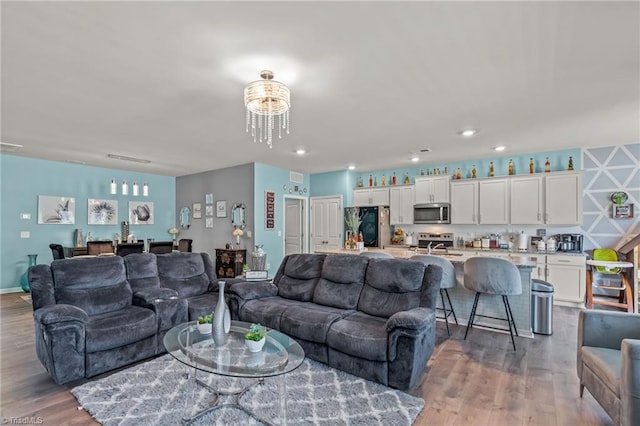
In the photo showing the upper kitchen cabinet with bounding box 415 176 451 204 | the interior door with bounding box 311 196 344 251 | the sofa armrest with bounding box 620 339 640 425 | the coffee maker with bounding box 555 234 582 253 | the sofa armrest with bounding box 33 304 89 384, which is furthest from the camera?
the interior door with bounding box 311 196 344 251

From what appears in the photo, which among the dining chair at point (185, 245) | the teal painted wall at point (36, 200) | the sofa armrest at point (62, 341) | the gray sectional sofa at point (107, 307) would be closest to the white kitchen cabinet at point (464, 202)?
the gray sectional sofa at point (107, 307)

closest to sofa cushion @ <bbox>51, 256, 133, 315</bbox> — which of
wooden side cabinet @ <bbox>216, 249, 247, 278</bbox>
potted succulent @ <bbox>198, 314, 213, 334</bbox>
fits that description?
potted succulent @ <bbox>198, 314, 213, 334</bbox>

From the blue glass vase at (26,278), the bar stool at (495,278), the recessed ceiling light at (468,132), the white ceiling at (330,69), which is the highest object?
the white ceiling at (330,69)

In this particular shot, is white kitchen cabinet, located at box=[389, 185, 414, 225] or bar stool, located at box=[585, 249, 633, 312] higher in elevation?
white kitchen cabinet, located at box=[389, 185, 414, 225]

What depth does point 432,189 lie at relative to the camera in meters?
6.54

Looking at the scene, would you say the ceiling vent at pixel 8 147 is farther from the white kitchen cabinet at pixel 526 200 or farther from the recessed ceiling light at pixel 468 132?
the white kitchen cabinet at pixel 526 200

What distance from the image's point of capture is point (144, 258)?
367 centimetres

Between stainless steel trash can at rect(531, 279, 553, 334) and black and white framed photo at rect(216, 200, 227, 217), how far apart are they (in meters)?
5.89

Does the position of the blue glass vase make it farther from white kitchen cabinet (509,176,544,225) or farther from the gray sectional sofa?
white kitchen cabinet (509,176,544,225)

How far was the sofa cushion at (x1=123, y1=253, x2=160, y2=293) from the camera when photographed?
3497mm

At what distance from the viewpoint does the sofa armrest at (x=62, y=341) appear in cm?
244

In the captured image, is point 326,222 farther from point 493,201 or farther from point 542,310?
point 542,310

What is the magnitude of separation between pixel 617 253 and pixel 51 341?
23.8 ft

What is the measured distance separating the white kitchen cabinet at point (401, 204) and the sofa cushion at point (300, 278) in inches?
140
